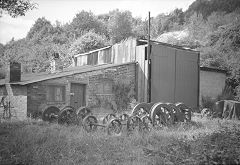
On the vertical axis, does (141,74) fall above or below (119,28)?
below

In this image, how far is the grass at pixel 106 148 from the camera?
224 inches

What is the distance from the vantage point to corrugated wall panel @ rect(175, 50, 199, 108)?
19.2 m

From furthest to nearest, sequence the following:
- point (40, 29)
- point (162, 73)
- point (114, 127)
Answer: point (40, 29)
point (162, 73)
point (114, 127)

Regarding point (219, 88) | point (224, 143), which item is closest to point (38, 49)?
point (219, 88)

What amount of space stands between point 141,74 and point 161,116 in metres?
6.45

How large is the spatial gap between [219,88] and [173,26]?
106 ft

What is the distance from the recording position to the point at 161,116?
11406mm

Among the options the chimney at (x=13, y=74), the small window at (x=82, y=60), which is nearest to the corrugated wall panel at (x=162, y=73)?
the chimney at (x=13, y=74)

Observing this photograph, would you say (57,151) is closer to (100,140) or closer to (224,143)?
(100,140)

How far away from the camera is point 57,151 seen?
22.1 feet

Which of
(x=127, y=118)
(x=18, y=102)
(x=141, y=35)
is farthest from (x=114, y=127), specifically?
(x=141, y=35)

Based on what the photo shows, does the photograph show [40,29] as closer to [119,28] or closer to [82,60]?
[119,28]

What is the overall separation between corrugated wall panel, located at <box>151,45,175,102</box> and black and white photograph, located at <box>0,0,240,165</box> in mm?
73

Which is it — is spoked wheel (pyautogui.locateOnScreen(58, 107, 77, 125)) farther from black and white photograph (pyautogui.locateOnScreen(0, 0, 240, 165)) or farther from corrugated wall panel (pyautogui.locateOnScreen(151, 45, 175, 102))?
corrugated wall panel (pyautogui.locateOnScreen(151, 45, 175, 102))
